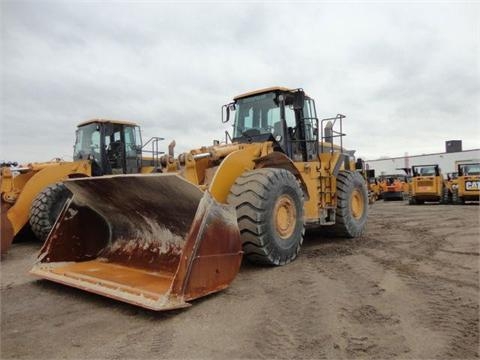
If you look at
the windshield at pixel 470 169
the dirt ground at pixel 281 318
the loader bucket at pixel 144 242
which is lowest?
the dirt ground at pixel 281 318

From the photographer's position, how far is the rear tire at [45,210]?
8133 millimetres

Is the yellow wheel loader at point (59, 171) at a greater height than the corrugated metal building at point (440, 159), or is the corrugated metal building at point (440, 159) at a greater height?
the corrugated metal building at point (440, 159)

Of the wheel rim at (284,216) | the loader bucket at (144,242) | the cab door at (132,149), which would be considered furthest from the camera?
the cab door at (132,149)

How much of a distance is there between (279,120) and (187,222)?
2.98 meters

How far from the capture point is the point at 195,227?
4156 millimetres

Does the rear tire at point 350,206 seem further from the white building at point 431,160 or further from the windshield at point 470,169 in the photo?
the white building at point 431,160

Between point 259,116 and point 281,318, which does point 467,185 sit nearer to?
point 259,116

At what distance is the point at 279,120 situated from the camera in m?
7.24

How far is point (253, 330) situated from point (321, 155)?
Result: 203 inches

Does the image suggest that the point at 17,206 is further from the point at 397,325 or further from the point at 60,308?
the point at 397,325

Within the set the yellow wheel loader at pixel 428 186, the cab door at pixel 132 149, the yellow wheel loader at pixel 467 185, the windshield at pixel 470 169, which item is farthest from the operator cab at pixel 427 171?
the cab door at pixel 132 149

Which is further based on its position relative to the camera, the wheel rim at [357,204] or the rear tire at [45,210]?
the wheel rim at [357,204]

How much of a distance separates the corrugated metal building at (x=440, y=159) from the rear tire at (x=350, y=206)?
3235 centimetres

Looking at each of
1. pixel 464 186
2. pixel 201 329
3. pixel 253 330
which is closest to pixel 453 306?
pixel 253 330
